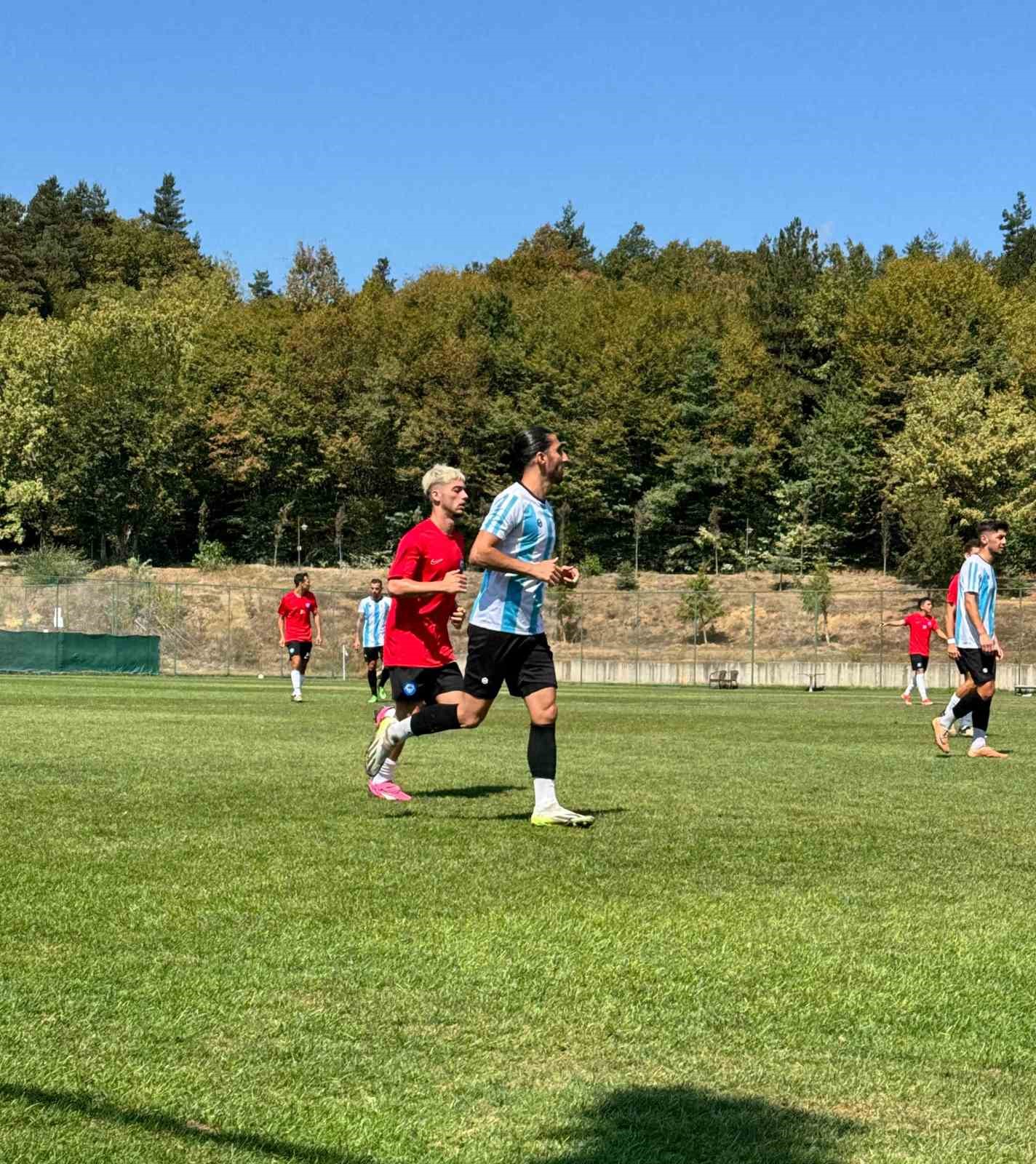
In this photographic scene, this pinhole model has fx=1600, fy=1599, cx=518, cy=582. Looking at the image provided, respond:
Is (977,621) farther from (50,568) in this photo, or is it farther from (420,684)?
(50,568)

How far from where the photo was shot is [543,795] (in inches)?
364

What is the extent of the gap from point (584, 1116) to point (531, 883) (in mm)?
3333

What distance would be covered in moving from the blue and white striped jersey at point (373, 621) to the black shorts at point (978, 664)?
486 inches

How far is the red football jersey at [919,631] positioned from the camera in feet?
102

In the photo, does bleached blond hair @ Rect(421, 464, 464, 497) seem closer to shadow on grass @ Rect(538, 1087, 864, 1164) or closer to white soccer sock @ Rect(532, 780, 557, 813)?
white soccer sock @ Rect(532, 780, 557, 813)

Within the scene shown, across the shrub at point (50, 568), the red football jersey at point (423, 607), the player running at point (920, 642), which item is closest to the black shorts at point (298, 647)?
the player running at point (920, 642)

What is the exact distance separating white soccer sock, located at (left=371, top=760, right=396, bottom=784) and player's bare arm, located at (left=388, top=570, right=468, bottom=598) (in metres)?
1.12

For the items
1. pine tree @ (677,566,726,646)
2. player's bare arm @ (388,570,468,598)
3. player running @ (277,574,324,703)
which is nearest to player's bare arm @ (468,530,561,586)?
player's bare arm @ (388,570,468,598)

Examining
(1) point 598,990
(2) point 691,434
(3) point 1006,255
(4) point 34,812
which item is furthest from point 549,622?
(3) point 1006,255

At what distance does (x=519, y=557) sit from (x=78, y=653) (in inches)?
1589

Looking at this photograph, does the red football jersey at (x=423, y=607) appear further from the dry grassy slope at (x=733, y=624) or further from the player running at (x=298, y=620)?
the dry grassy slope at (x=733, y=624)

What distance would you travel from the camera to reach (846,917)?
20.4 ft

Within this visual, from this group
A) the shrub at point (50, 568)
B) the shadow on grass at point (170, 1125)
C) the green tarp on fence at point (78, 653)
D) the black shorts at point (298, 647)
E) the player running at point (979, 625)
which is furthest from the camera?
the shrub at point (50, 568)

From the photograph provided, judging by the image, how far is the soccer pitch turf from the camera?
138 inches
